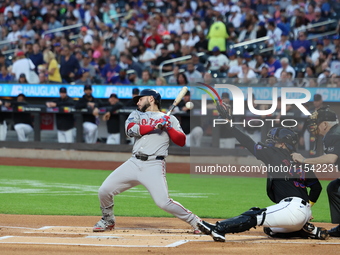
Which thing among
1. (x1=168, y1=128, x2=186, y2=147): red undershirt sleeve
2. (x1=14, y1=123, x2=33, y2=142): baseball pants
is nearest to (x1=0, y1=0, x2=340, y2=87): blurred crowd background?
(x1=14, y1=123, x2=33, y2=142): baseball pants

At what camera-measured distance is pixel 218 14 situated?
20.4 m

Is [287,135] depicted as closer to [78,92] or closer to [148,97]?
[148,97]

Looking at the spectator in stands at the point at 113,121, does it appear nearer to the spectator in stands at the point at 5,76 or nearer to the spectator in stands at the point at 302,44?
the spectator in stands at the point at 5,76

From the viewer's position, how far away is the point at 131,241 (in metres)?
7.03

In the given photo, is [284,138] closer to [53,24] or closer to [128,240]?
[128,240]

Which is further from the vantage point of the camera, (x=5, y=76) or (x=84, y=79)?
(x=5, y=76)

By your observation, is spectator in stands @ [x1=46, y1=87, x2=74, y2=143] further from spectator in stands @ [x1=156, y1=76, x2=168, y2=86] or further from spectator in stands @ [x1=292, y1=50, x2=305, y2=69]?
spectator in stands @ [x1=292, y1=50, x2=305, y2=69]

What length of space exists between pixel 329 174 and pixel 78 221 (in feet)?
26.9

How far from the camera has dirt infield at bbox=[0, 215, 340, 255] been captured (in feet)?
21.3

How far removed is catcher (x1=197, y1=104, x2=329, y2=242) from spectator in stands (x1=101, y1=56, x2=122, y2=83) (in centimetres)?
1101

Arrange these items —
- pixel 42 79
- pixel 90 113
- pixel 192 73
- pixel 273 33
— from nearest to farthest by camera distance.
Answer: pixel 192 73, pixel 90 113, pixel 42 79, pixel 273 33

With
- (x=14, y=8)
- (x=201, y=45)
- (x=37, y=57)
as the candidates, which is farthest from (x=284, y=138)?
(x=14, y=8)

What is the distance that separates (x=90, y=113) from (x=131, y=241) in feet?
35.2

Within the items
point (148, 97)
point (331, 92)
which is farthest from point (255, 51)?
point (148, 97)
